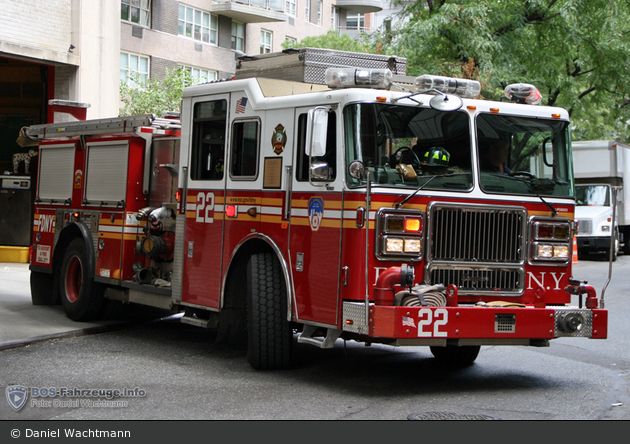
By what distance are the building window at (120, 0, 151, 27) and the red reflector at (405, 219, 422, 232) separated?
24007mm

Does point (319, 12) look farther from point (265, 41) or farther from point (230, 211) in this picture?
point (230, 211)

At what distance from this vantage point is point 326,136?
7.05 meters

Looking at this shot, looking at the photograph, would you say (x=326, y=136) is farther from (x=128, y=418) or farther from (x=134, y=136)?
(x=134, y=136)

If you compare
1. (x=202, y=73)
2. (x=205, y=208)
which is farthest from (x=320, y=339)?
(x=202, y=73)

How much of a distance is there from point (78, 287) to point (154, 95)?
1514 centimetres

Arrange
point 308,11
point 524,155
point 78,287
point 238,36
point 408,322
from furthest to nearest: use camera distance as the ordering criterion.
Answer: point 308,11
point 238,36
point 78,287
point 524,155
point 408,322

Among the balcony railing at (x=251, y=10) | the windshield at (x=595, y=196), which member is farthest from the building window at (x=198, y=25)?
the windshield at (x=595, y=196)

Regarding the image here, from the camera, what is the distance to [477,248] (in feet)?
24.0

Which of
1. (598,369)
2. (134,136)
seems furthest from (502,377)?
(134,136)

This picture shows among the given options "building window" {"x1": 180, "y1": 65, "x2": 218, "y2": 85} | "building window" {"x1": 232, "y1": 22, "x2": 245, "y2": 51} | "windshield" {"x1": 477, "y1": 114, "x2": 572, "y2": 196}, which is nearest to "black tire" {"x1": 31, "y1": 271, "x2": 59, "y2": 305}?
"windshield" {"x1": 477, "y1": 114, "x2": 572, "y2": 196}

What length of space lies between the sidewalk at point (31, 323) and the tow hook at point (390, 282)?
4.44 m

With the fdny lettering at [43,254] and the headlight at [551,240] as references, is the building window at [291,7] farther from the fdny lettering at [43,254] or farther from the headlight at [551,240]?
the headlight at [551,240]

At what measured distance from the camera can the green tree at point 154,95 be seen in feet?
82.9

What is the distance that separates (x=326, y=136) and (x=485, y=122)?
1.56m
